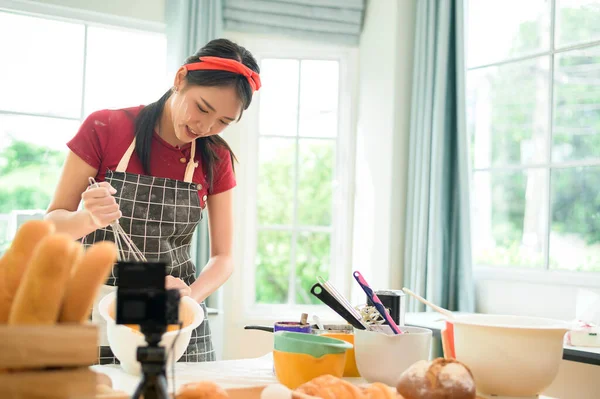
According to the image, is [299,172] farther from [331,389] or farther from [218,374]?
[331,389]

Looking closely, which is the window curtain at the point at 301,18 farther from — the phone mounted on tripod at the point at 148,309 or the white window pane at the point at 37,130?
the phone mounted on tripod at the point at 148,309

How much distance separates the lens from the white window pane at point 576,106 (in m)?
2.98

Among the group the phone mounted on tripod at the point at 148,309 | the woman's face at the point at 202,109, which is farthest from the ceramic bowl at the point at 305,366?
the woman's face at the point at 202,109

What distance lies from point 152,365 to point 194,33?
2944 millimetres

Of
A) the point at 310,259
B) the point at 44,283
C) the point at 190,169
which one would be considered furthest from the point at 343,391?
the point at 310,259

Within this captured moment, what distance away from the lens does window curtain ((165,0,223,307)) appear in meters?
3.43

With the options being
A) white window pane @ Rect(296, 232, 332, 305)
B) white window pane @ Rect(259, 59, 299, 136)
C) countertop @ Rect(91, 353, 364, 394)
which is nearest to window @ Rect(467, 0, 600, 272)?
white window pane @ Rect(296, 232, 332, 305)

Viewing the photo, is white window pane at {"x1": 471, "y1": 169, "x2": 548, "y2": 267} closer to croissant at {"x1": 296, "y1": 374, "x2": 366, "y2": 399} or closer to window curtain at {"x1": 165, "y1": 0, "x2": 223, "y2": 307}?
window curtain at {"x1": 165, "y1": 0, "x2": 223, "y2": 307}

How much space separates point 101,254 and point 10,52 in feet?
9.77

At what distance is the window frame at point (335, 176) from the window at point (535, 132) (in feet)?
2.40

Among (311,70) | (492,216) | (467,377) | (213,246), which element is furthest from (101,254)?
(311,70)

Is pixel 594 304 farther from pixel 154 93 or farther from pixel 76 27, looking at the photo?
→ pixel 76 27

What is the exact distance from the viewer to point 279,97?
391 centimetres

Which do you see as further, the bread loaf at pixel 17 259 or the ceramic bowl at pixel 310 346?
the ceramic bowl at pixel 310 346
